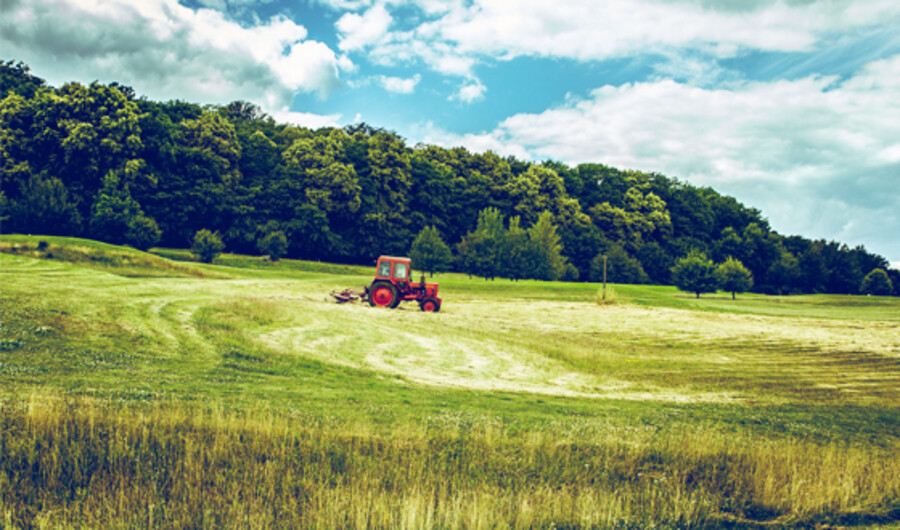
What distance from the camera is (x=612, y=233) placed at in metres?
112

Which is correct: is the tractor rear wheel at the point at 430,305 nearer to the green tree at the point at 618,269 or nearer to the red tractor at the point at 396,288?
the red tractor at the point at 396,288

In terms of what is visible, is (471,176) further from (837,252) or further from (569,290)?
(837,252)

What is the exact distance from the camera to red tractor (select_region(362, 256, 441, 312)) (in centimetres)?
3341

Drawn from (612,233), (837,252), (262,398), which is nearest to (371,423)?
(262,398)

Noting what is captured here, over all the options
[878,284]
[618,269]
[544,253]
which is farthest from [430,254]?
[878,284]

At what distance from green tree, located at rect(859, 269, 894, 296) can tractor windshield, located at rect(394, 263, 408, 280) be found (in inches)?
4178

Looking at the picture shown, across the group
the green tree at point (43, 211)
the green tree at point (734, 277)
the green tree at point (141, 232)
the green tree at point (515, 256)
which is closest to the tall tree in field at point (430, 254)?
the green tree at point (515, 256)

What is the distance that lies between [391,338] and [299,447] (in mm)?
15852

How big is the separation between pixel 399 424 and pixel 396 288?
78.5 ft

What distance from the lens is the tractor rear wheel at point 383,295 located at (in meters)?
33.3

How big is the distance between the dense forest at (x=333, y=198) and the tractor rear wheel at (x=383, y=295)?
114 ft

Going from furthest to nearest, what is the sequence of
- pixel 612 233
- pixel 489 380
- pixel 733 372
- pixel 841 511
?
1. pixel 612 233
2. pixel 733 372
3. pixel 489 380
4. pixel 841 511

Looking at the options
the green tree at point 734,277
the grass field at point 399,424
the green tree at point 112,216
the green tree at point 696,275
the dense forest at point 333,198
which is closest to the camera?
the grass field at point 399,424

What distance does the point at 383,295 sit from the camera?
110 ft
